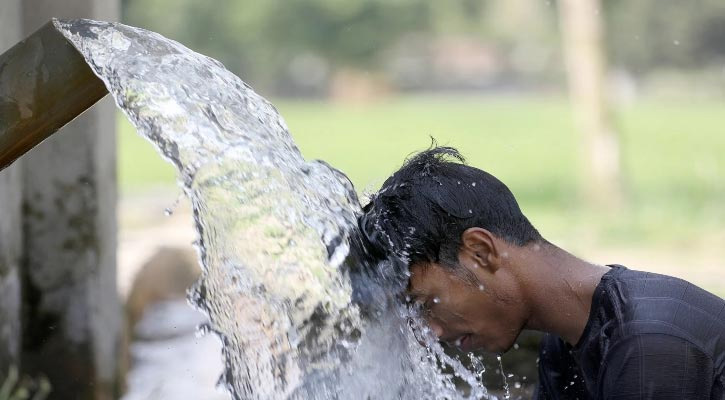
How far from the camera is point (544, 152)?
26844 millimetres

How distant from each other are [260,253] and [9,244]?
86.4 inches

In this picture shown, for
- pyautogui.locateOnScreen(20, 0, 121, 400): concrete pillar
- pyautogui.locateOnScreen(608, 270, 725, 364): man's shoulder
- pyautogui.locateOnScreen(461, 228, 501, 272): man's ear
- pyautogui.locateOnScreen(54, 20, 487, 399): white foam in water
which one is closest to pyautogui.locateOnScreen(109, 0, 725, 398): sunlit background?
pyautogui.locateOnScreen(54, 20, 487, 399): white foam in water

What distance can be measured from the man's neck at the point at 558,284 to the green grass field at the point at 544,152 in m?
0.48

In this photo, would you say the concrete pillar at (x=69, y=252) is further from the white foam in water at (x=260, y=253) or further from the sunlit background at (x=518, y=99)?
the sunlit background at (x=518, y=99)

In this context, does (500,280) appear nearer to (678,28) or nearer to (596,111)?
(596,111)

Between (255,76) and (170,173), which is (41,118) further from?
(255,76)

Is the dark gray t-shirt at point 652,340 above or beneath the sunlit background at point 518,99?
beneath

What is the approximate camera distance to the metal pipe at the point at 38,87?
241 centimetres

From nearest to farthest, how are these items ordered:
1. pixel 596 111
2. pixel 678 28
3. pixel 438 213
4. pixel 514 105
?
pixel 438 213 < pixel 596 111 < pixel 678 28 < pixel 514 105

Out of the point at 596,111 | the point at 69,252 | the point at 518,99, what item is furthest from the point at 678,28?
the point at 69,252

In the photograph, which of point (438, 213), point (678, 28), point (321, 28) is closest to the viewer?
point (438, 213)

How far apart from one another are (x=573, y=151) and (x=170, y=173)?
11465mm

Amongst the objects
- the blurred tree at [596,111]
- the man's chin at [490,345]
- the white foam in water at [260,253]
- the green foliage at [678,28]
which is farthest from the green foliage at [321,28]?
the man's chin at [490,345]

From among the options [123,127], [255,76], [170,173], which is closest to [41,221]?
[170,173]
